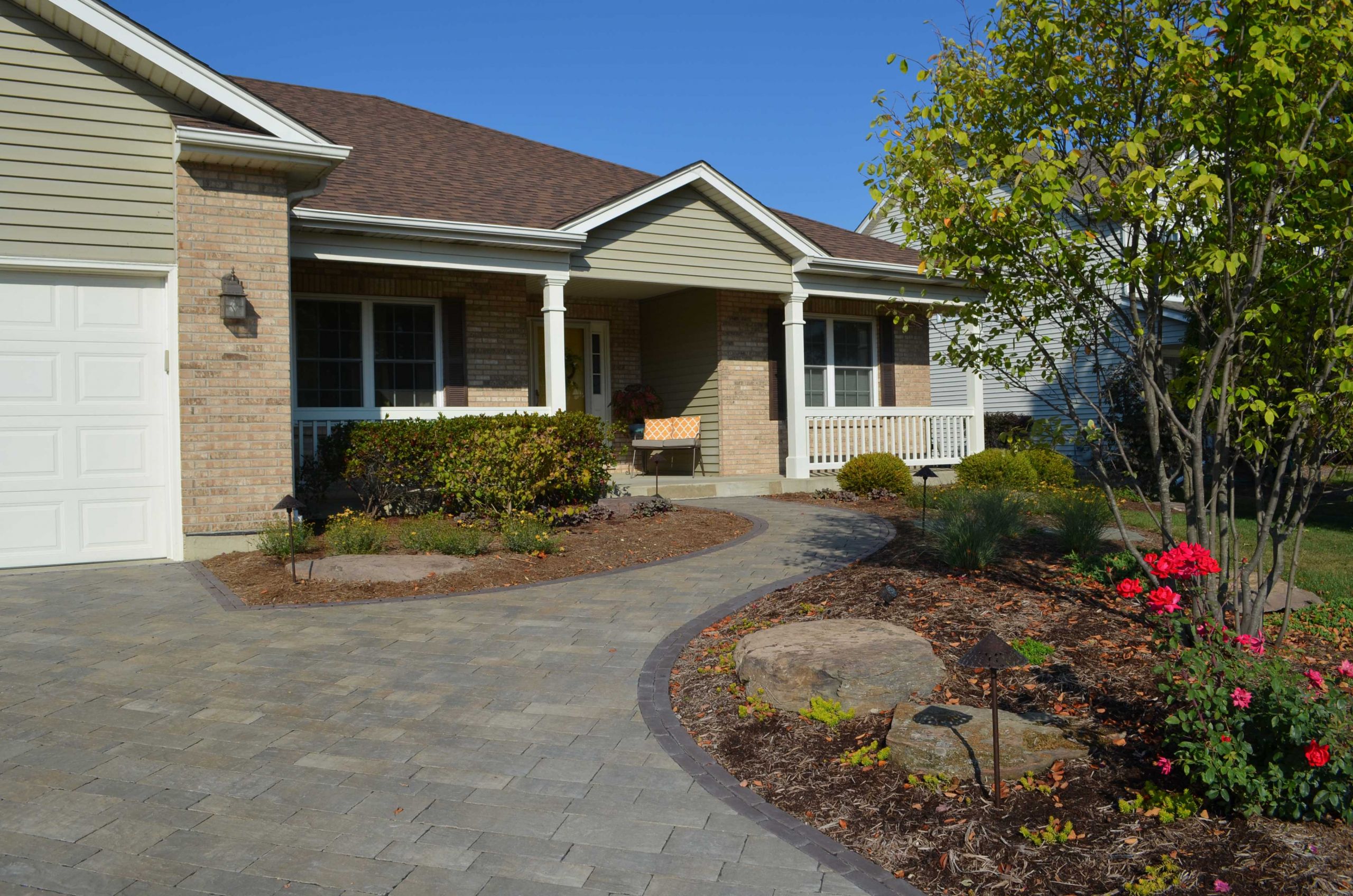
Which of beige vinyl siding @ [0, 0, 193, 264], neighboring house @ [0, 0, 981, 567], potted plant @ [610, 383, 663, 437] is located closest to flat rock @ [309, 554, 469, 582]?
neighboring house @ [0, 0, 981, 567]

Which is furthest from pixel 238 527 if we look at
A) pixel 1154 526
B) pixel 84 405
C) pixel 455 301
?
pixel 1154 526

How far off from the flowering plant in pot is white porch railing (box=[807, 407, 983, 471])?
11424mm

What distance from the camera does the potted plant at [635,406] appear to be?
16047 millimetres

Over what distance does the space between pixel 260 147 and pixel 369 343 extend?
4093mm

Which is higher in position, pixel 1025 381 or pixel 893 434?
pixel 1025 381

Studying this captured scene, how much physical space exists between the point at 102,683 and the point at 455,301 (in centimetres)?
863

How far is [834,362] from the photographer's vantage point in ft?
55.7

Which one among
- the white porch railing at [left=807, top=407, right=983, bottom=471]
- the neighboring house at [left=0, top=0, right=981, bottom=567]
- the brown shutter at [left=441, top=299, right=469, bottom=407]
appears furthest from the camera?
the white porch railing at [left=807, top=407, right=983, bottom=471]

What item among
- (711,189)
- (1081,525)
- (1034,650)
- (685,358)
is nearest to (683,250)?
(711,189)

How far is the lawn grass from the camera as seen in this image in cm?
635

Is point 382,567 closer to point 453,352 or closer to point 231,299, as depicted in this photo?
point 231,299

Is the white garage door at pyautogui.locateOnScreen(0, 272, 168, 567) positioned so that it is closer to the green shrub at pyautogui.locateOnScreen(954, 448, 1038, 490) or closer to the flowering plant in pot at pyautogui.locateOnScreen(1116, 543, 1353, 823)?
the flowering plant in pot at pyautogui.locateOnScreen(1116, 543, 1353, 823)

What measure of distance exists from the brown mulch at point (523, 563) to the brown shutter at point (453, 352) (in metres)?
3.25

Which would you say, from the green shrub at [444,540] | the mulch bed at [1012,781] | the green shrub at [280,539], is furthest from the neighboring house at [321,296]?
the mulch bed at [1012,781]
